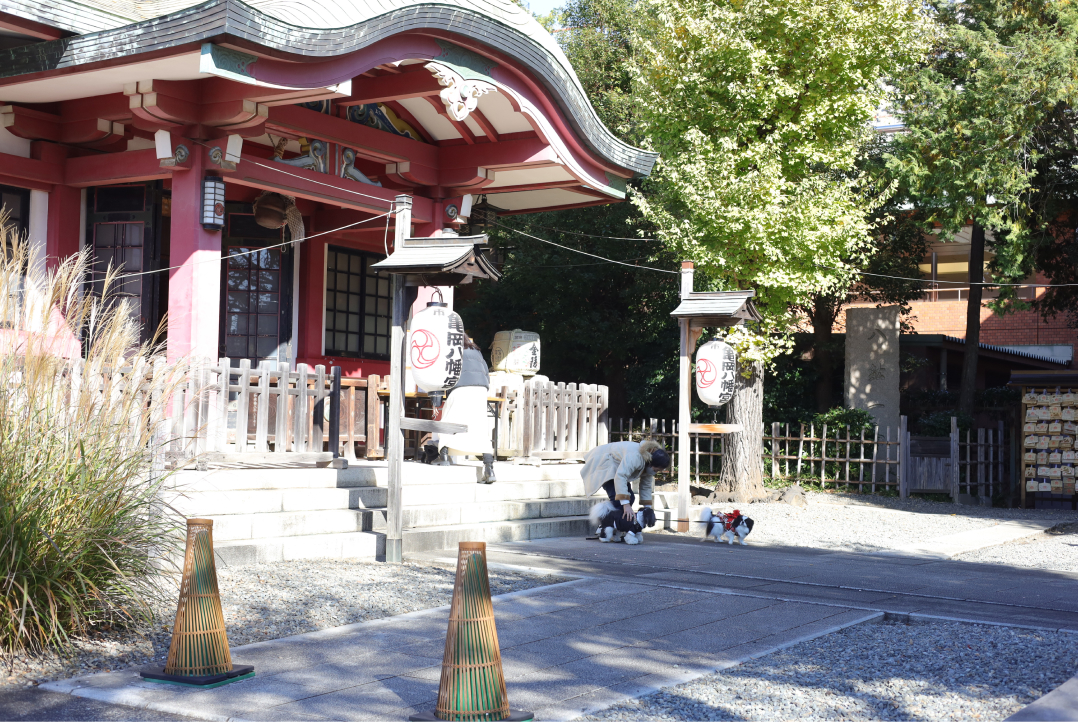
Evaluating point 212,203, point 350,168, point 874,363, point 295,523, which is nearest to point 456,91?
point 350,168

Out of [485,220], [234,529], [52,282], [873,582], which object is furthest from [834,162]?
[52,282]

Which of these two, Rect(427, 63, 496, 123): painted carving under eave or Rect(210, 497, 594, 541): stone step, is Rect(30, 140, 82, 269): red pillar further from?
Rect(210, 497, 594, 541): stone step

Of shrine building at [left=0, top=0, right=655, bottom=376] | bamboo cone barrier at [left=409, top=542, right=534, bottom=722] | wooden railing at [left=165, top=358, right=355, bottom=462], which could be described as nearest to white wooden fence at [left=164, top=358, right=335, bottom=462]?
wooden railing at [left=165, top=358, right=355, bottom=462]

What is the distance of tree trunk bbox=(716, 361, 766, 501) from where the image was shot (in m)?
16.9

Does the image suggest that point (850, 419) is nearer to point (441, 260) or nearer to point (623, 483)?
point (623, 483)

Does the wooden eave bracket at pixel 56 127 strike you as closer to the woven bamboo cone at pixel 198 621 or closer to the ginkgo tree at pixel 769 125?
the woven bamboo cone at pixel 198 621

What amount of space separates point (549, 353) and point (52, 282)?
1740 cm

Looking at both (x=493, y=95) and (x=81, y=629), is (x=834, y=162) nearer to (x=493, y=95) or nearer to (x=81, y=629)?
(x=493, y=95)

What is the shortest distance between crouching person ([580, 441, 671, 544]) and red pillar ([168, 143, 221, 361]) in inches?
162

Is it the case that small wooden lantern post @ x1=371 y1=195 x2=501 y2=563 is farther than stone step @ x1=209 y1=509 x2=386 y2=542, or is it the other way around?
small wooden lantern post @ x1=371 y1=195 x2=501 y2=563

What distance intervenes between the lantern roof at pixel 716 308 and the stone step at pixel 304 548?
467cm

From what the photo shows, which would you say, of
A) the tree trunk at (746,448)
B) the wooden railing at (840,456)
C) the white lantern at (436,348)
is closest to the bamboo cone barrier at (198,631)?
the white lantern at (436,348)

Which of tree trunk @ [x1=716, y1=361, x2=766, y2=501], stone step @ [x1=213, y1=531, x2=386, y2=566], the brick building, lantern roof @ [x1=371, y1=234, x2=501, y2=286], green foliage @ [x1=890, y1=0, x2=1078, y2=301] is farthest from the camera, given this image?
the brick building

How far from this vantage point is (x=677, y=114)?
636 inches
